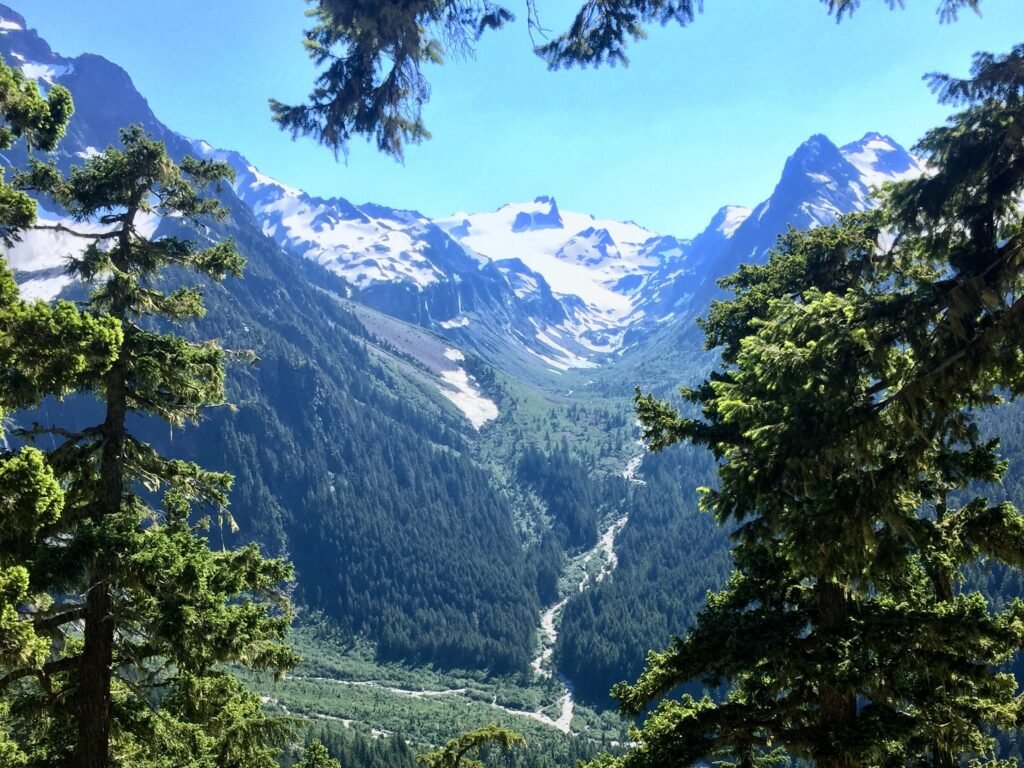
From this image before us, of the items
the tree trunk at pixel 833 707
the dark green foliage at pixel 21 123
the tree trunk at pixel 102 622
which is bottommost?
the tree trunk at pixel 833 707

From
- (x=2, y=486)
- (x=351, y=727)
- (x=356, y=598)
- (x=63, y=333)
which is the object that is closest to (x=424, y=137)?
(x=63, y=333)

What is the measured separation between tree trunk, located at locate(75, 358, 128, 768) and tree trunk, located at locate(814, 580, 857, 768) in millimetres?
12048

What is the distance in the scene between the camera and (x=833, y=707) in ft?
38.2

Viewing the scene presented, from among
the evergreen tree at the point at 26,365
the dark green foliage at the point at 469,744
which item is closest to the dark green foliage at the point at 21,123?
the evergreen tree at the point at 26,365

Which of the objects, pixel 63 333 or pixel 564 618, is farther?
pixel 564 618

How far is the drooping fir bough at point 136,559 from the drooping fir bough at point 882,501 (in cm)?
789

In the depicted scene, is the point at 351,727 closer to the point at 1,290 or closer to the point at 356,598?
the point at 356,598

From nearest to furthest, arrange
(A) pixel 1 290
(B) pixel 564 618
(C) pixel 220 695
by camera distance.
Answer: (A) pixel 1 290
(C) pixel 220 695
(B) pixel 564 618

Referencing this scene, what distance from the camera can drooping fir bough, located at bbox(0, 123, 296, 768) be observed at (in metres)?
10.2

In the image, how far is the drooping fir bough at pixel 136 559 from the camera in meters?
10.2

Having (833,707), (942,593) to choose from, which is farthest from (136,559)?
(942,593)

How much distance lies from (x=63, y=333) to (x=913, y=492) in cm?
1357

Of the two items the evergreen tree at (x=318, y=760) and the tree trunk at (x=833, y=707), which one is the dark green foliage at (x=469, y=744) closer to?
the evergreen tree at (x=318, y=760)

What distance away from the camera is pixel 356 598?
6983 inches
